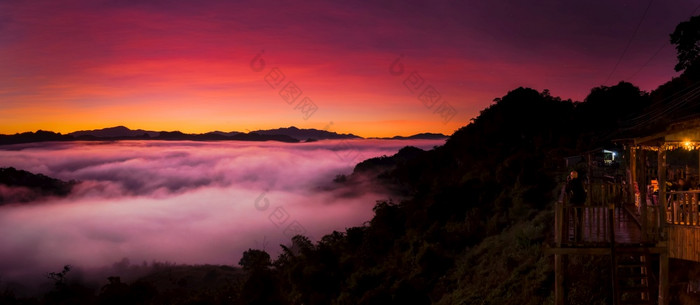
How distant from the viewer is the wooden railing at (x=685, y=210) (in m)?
11.0

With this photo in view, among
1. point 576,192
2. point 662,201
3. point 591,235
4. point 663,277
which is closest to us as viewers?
point 663,277

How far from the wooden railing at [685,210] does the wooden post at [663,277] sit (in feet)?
2.75

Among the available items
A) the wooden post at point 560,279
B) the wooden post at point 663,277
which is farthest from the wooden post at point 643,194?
the wooden post at point 560,279

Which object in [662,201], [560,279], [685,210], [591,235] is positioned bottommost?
[560,279]

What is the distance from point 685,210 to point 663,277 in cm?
147

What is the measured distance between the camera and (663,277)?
1104 centimetres

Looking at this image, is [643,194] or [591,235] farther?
[643,194]

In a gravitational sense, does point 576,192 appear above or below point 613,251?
above

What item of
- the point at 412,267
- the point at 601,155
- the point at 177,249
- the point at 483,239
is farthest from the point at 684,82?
the point at 177,249

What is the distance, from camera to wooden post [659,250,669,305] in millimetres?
10969

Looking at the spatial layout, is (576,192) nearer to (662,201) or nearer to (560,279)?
(662,201)

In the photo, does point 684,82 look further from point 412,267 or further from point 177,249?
point 177,249

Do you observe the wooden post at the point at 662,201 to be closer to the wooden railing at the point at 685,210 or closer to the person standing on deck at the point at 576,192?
the wooden railing at the point at 685,210

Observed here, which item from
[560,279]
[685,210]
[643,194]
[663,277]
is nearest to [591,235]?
[560,279]
